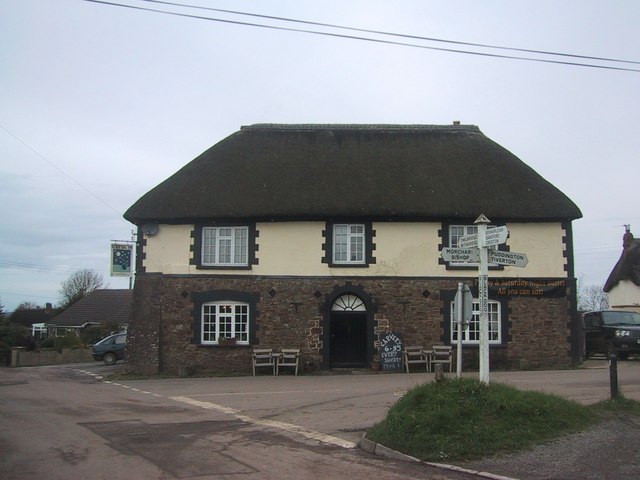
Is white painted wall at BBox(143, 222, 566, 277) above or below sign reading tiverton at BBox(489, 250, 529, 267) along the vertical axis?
above

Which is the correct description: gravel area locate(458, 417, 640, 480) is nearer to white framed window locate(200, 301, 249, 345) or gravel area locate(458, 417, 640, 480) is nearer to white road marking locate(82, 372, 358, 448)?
white road marking locate(82, 372, 358, 448)

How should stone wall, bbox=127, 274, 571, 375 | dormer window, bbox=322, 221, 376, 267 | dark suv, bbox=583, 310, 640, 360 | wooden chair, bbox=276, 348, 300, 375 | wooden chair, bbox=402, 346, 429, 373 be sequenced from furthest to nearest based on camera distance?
1. dark suv, bbox=583, 310, 640, 360
2. dormer window, bbox=322, 221, 376, 267
3. stone wall, bbox=127, 274, 571, 375
4. wooden chair, bbox=276, 348, 300, 375
5. wooden chair, bbox=402, 346, 429, 373

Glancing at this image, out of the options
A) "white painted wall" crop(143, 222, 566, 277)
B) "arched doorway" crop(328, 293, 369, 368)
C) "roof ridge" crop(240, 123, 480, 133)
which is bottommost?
"arched doorway" crop(328, 293, 369, 368)

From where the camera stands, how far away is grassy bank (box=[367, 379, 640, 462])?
350 inches

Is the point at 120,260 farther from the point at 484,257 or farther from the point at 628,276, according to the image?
the point at 628,276

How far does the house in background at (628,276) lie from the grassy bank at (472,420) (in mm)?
36274

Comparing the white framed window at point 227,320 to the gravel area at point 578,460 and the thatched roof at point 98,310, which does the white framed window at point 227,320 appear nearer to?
the gravel area at point 578,460

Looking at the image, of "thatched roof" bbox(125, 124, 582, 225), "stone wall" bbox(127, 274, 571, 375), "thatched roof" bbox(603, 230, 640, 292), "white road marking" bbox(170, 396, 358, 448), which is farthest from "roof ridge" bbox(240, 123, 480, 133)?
"thatched roof" bbox(603, 230, 640, 292)

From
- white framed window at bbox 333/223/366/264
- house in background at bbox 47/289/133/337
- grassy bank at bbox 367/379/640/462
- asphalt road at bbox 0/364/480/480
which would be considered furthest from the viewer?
house in background at bbox 47/289/133/337

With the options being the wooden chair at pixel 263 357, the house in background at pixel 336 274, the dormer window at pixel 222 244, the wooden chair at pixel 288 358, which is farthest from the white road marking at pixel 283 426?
the dormer window at pixel 222 244

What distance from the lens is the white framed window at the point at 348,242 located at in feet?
76.1

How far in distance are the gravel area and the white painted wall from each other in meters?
13.4

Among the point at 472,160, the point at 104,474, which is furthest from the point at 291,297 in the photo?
the point at 104,474

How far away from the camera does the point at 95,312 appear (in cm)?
5741
